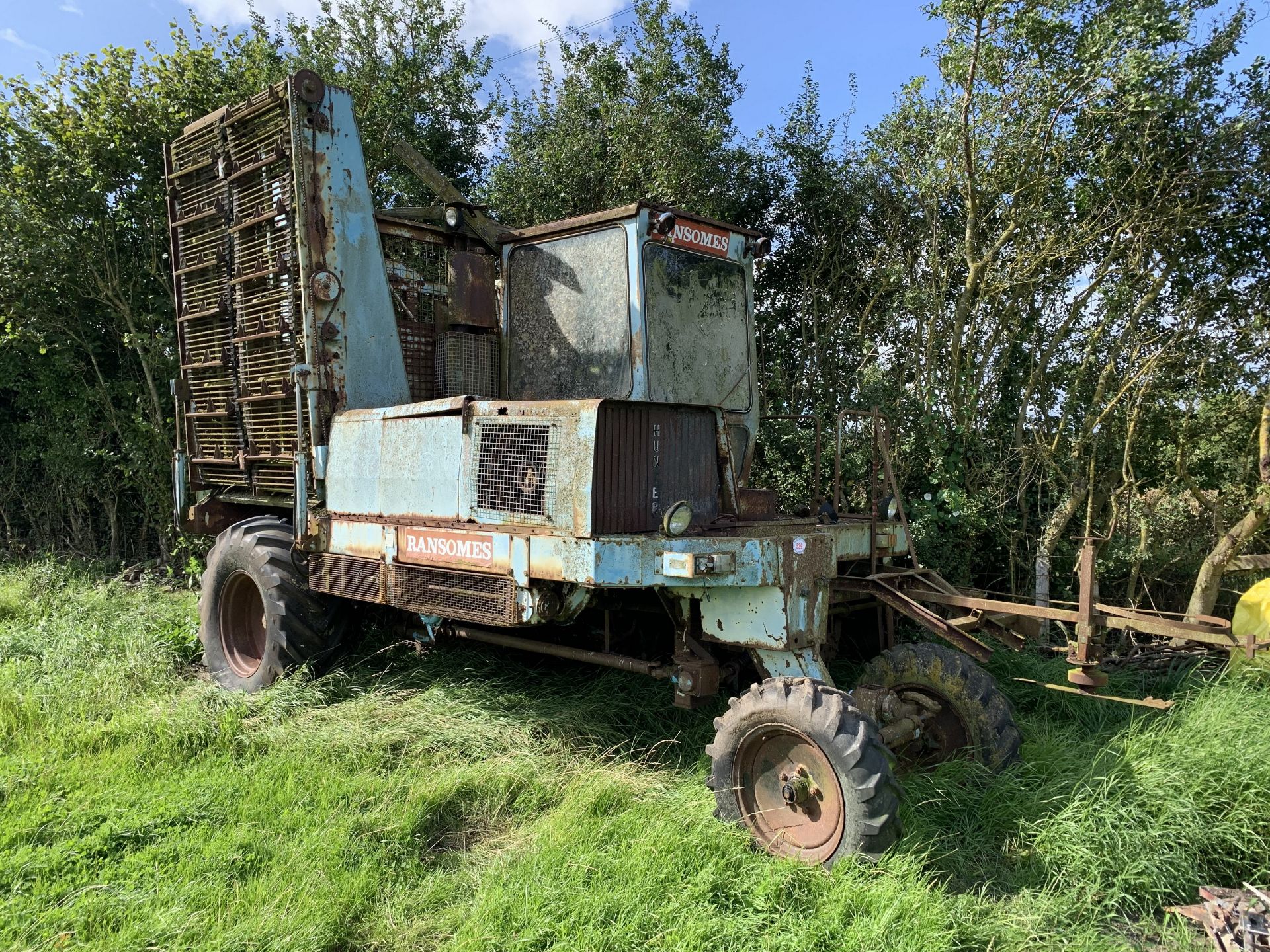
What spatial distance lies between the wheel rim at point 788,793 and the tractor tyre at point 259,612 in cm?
294

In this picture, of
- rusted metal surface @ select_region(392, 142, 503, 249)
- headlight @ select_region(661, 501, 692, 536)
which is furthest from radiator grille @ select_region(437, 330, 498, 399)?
headlight @ select_region(661, 501, 692, 536)

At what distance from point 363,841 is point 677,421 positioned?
222 cm

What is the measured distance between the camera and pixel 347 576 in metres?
4.84

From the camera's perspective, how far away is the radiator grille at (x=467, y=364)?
5297 mm

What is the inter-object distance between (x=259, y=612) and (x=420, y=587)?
80.8 inches

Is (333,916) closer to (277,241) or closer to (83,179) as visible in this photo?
(277,241)

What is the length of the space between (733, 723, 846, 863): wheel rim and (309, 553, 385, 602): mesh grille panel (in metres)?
2.20

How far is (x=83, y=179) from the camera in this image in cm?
832

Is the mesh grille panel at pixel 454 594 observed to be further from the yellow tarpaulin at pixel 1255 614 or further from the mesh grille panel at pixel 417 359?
the yellow tarpaulin at pixel 1255 614

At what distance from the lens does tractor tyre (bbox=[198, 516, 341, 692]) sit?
520 cm

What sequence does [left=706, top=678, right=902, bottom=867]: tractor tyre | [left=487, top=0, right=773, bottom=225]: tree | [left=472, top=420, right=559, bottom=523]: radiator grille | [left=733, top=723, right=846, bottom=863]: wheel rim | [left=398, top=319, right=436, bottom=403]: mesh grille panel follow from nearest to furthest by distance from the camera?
[left=706, top=678, right=902, bottom=867]: tractor tyre < [left=733, top=723, right=846, bottom=863]: wheel rim < [left=472, top=420, right=559, bottom=523]: radiator grille < [left=398, top=319, right=436, bottom=403]: mesh grille panel < [left=487, top=0, right=773, bottom=225]: tree

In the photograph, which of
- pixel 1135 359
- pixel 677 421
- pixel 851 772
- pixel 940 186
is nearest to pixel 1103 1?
pixel 940 186

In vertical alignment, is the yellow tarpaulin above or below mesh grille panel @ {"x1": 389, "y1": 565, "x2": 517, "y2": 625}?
below

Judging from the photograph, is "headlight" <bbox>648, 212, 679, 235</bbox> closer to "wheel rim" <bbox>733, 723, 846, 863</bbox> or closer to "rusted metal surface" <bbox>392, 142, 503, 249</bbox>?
"rusted metal surface" <bbox>392, 142, 503, 249</bbox>
